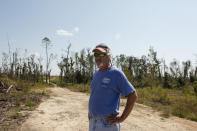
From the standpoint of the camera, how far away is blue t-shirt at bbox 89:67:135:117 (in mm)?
1722

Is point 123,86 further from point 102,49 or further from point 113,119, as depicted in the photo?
point 102,49

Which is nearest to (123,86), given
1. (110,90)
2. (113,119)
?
(110,90)

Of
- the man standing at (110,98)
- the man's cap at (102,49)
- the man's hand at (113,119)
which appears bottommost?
→ the man's hand at (113,119)

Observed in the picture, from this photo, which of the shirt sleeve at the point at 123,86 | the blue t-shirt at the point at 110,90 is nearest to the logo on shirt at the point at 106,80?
the blue t-shirt at the point at 110,90

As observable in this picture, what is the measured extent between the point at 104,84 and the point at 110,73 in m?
0.14

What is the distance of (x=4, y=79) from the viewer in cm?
1534

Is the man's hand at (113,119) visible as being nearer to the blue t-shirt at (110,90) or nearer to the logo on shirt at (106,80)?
the blue t-shirt at (110,90)

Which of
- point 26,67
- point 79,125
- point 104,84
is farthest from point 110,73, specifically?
point 26,67

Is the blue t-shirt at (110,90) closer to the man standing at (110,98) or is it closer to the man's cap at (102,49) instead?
the man standing at (110,98)

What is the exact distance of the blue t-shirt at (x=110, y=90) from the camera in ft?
5.65

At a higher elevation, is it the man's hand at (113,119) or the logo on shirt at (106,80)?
the logo on shirt at (106,80)

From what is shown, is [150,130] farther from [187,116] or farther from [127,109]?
[127,109]

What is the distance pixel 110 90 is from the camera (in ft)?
5.68

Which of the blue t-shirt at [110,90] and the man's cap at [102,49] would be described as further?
the man's cap at [102,49]
